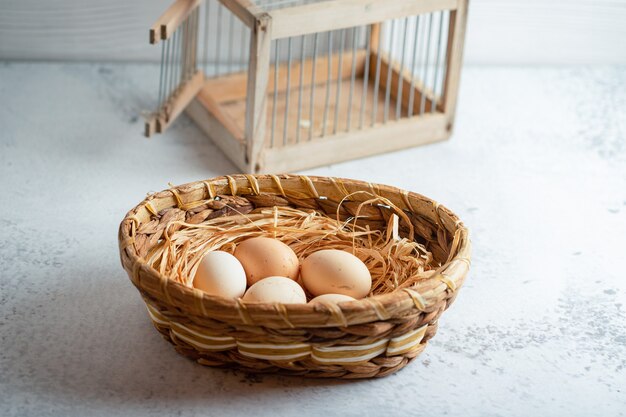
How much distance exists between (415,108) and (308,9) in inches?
18.2

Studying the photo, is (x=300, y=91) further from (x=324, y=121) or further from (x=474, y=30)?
(x=474, y=30)

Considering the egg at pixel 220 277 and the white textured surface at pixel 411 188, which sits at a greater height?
the egg at pixel 220 277

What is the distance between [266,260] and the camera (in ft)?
4.58

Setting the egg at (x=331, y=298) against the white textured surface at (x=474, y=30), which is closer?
the egg at (x=331, y=298)

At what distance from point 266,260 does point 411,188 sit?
59 cm

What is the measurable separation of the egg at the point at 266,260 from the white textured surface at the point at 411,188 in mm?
152

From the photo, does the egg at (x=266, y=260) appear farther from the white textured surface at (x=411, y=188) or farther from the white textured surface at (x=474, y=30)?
the white textured surface at (x=474, y=30)

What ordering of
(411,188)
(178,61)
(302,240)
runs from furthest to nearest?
(178,61) < (411,188) < (302,240)

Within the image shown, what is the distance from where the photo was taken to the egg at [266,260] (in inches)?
54.9

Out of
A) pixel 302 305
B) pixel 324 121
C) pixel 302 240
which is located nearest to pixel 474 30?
pixel 324 121

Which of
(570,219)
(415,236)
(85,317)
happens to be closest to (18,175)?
(85,317)

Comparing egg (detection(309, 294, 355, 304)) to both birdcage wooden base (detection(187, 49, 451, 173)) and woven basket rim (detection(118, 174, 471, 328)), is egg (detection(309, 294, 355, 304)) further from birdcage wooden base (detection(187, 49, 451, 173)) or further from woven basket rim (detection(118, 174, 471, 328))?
birdcage wooden base (detection(187, 49, 451, 173))

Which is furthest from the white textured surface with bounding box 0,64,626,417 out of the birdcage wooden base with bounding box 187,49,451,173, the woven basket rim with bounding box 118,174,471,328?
the woven basket rim with bounding box 118,174,471,328

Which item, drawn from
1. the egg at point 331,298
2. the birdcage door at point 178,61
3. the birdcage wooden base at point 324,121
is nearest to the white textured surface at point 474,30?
the birdcage door at point 178,61
